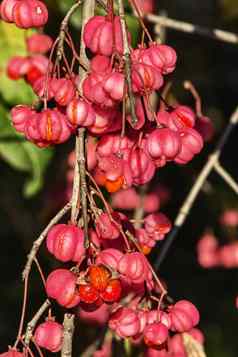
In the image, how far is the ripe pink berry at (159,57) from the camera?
119cm

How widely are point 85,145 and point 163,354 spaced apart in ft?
1.95

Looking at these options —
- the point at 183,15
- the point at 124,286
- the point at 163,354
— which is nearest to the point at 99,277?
the point at 124,286

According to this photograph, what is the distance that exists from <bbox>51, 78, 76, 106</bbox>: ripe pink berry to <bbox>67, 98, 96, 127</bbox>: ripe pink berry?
27 millimetres

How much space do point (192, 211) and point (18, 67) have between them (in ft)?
4.83

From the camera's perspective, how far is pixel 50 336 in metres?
1.23

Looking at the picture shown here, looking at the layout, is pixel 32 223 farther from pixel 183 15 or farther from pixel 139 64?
pixel 139 64

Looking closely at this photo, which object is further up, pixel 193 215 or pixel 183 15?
pixel 183 15

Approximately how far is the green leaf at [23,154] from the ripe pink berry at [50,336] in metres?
0.73

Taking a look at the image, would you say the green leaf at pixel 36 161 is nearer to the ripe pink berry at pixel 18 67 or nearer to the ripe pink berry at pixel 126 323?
the ripe pink berry at pixel 18 67

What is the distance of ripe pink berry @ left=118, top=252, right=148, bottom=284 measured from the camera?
1211 mm

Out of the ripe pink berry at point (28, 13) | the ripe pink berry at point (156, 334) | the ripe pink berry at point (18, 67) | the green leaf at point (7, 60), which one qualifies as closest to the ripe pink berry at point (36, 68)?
the ripe pink berry at point (18, 67)

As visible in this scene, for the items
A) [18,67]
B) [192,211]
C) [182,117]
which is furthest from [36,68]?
[192,211]

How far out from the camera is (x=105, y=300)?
1.17 meters

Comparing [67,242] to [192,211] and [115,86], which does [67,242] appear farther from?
[192,211]
